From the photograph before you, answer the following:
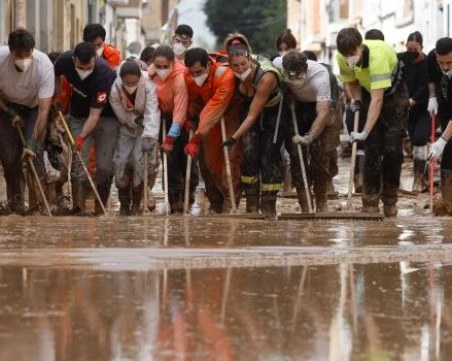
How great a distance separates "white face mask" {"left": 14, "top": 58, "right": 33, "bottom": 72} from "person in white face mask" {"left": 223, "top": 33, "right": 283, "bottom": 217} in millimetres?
1633

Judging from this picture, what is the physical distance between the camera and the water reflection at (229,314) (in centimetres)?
646

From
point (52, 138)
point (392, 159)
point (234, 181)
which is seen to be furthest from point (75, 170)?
point (392, 159)

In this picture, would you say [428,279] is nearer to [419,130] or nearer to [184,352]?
[184,352]

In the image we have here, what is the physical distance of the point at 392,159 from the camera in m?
14.4

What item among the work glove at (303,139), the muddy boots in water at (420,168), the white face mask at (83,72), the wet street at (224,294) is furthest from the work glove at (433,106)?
the wet street at (224,294)

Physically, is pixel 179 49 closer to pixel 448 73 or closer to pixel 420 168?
pixel 420 168

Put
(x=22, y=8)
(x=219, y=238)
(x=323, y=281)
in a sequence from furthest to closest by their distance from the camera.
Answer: (x=22, y=8)
(x=219, y=238)
(x=323, y=281)

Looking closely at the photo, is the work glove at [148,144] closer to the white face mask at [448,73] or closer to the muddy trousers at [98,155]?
the muddy trousers at [98,155]

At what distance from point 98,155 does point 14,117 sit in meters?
1.14

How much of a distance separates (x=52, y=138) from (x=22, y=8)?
53.2ft

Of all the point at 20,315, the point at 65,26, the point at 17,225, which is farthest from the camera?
the point at 65,26

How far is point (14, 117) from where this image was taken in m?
13.9

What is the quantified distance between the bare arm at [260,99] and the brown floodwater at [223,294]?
2569mm

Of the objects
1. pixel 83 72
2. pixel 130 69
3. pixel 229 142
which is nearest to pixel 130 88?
pixel 130 69
